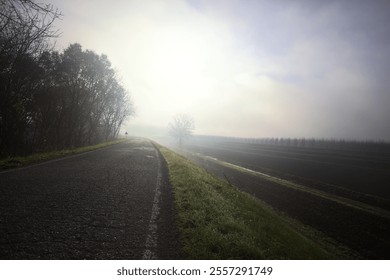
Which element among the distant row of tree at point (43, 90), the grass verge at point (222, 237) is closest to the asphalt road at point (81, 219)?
the grass verge at point (222, 237)

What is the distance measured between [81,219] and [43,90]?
22.3 m

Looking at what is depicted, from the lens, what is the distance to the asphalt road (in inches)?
160

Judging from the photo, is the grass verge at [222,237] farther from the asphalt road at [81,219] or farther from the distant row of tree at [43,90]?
the distant row of tree at [43,90]

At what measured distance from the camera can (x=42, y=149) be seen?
2241 centimetres

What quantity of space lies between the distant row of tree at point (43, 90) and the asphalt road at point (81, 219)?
25.0 ft

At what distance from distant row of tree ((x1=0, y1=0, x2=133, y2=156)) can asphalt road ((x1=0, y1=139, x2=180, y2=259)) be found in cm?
763

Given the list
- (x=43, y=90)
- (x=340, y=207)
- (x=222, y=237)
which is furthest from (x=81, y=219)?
(x=43, y=90)

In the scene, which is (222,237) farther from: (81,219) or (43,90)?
(43,90)

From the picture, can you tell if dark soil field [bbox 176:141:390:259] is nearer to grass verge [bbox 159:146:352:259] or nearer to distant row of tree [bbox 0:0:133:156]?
grass verge [bbox 159:146:352:259]

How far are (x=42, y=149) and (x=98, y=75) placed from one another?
45.1 ft

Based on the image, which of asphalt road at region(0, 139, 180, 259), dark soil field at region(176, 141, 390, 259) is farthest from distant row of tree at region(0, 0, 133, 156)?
dark soil field at region(176, 141, 390, 259)

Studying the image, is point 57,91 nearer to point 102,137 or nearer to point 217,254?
point 102,137

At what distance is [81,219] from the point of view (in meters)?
5.48
